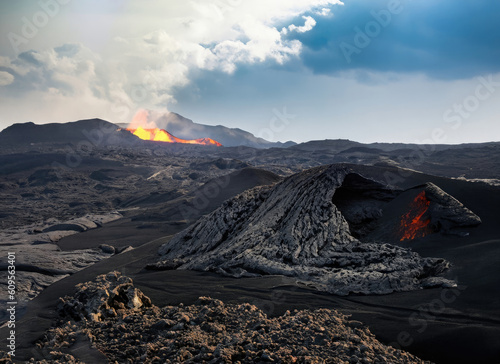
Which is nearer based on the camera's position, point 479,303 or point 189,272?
point 479,303

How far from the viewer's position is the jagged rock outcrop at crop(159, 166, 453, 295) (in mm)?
7504

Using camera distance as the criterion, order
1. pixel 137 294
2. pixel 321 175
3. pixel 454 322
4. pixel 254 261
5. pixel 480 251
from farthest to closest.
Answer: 1. pixel 321 175
2. pixel 254 261
3. pixel 480 251
4. pixel 137 294
5. pixel 454 322

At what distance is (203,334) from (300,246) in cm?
463

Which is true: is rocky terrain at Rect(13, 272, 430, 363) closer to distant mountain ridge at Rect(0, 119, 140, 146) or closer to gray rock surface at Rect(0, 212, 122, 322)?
gray rock surface at Rect(0, 212, 122, 322)

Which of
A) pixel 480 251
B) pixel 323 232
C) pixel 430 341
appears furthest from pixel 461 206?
pixel 430 341

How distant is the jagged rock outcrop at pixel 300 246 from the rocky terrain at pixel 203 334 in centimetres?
193

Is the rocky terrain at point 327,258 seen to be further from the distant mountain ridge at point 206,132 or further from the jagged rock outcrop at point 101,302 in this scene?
the distant mountain ridge at point 206,132

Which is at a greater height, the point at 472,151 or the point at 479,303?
the point at 472,151

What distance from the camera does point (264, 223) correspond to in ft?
35.0

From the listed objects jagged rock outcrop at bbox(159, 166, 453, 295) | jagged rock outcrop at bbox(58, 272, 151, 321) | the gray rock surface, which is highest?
jagged rock outcrop at bbox(159, 166, 453, 295)

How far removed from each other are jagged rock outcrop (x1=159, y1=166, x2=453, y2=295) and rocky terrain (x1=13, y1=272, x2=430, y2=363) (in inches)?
76.1

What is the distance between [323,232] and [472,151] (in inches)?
2516

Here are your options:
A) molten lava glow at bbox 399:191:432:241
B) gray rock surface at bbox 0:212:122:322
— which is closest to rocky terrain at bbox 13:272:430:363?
gray rock surface at bbox 0:212:122:322

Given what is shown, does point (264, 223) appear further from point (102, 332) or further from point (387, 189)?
point (102, 332)
